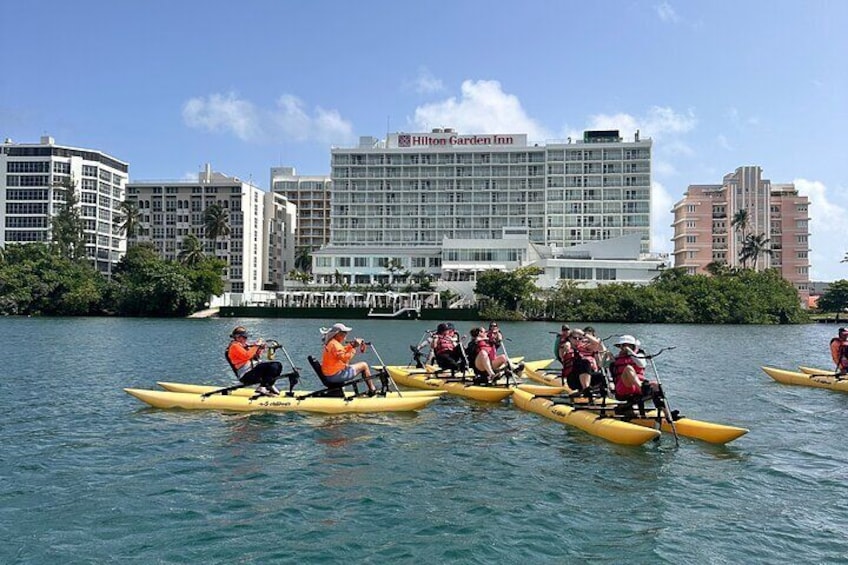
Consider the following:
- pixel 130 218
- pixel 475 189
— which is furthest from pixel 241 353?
pixel 475 189

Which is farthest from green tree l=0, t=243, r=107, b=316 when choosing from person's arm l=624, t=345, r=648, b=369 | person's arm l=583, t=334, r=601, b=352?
person's arm l=624, t=345, r=648, b=369

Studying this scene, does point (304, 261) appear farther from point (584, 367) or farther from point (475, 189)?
point (584, 367)

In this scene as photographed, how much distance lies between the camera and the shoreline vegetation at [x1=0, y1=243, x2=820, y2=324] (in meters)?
91.9

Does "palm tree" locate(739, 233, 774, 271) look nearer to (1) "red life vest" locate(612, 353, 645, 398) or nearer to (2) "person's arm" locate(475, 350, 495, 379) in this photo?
(2) "person's arm" locate(475, 350, 495, 379)

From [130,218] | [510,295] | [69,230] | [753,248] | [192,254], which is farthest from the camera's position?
[130,218]

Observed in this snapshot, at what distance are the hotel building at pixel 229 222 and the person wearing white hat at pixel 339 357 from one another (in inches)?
4548

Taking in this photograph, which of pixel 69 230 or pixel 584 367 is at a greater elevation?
pixel 69 230

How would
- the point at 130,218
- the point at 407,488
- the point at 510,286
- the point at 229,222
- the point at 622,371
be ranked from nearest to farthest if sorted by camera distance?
the point at 407,488 < the point at 622,371 < the point at 510,286 < the point at 130,218 < the point at 229,222

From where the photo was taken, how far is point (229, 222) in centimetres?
13375

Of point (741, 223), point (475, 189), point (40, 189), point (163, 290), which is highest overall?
point (475, 189)

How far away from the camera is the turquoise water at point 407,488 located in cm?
1029

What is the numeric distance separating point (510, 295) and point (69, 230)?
66766mm

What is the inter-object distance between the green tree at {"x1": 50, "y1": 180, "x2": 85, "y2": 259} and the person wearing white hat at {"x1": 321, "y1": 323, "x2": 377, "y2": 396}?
334 ft

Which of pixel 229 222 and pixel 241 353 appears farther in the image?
pixel 229 222
